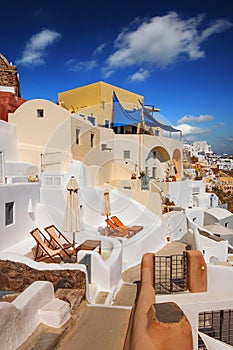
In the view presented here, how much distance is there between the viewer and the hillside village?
397 cm

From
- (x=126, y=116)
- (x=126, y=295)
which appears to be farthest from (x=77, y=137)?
(x=126, y=295)

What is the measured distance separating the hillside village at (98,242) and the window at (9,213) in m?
0.05

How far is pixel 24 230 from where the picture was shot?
952 cm

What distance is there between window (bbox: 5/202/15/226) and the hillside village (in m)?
0.05

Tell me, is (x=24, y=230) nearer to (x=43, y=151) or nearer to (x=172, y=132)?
(x=43, y=151)

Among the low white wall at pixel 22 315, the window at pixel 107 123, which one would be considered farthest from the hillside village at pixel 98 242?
the window at pixel 107 123

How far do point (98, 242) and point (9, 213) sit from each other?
3.27 metres

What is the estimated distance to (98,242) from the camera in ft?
29.2

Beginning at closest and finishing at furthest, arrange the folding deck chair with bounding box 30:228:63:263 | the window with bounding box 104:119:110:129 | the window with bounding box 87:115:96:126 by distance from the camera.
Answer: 1. the folding deck chair with bounding box 30:228:63:263
2. the window with bounding box 87:115:96:126
3. the window with bounding box 104:119:110:129

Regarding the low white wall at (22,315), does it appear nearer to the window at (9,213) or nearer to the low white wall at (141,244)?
the window at (9,213)

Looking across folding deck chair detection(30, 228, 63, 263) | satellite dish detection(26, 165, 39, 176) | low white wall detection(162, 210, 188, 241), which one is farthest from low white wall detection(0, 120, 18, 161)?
low white wall detection(162, 210, 188, 241)

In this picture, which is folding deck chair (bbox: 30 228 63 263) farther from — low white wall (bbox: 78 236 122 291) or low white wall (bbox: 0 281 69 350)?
low white wall (bbox: 0 281 69 350)

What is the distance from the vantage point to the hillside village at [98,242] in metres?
3.97

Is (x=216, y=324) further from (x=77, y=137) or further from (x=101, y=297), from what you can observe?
(x=77, y=137)
